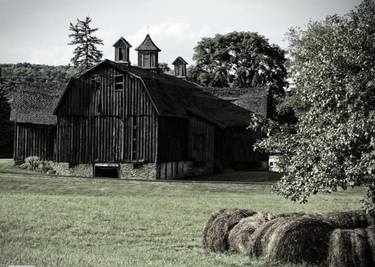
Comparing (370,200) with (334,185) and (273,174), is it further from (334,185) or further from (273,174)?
(273,174)

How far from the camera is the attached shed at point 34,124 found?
171 feet

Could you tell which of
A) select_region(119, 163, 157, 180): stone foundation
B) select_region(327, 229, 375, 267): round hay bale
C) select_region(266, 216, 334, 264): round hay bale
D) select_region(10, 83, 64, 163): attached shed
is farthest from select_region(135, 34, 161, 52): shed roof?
select_region(327, 229, 375, 267): round hay bale

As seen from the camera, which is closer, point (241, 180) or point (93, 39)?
point (241, 180)

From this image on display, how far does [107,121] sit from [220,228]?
103ft

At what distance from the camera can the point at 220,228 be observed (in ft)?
49.1

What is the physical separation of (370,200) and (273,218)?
2950 millimetres

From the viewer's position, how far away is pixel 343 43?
630 inches

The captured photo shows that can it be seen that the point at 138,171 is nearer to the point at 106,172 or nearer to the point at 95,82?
the point at 106,172

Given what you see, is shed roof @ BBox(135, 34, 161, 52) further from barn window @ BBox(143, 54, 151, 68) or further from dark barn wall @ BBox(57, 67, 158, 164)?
dark barn wall @ BBox(57, 67, 158, 164)

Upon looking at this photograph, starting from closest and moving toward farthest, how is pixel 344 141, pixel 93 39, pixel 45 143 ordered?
pixel 344 141 < pixel 45 143 < pixel 93 39

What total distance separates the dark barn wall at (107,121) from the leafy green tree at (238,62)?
129 ft

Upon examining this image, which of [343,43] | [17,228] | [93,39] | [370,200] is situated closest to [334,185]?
[370,200]

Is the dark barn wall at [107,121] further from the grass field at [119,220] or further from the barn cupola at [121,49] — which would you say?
the barn cupola at [121,49]

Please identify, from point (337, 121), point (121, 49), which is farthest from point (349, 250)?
point (121, 49)
